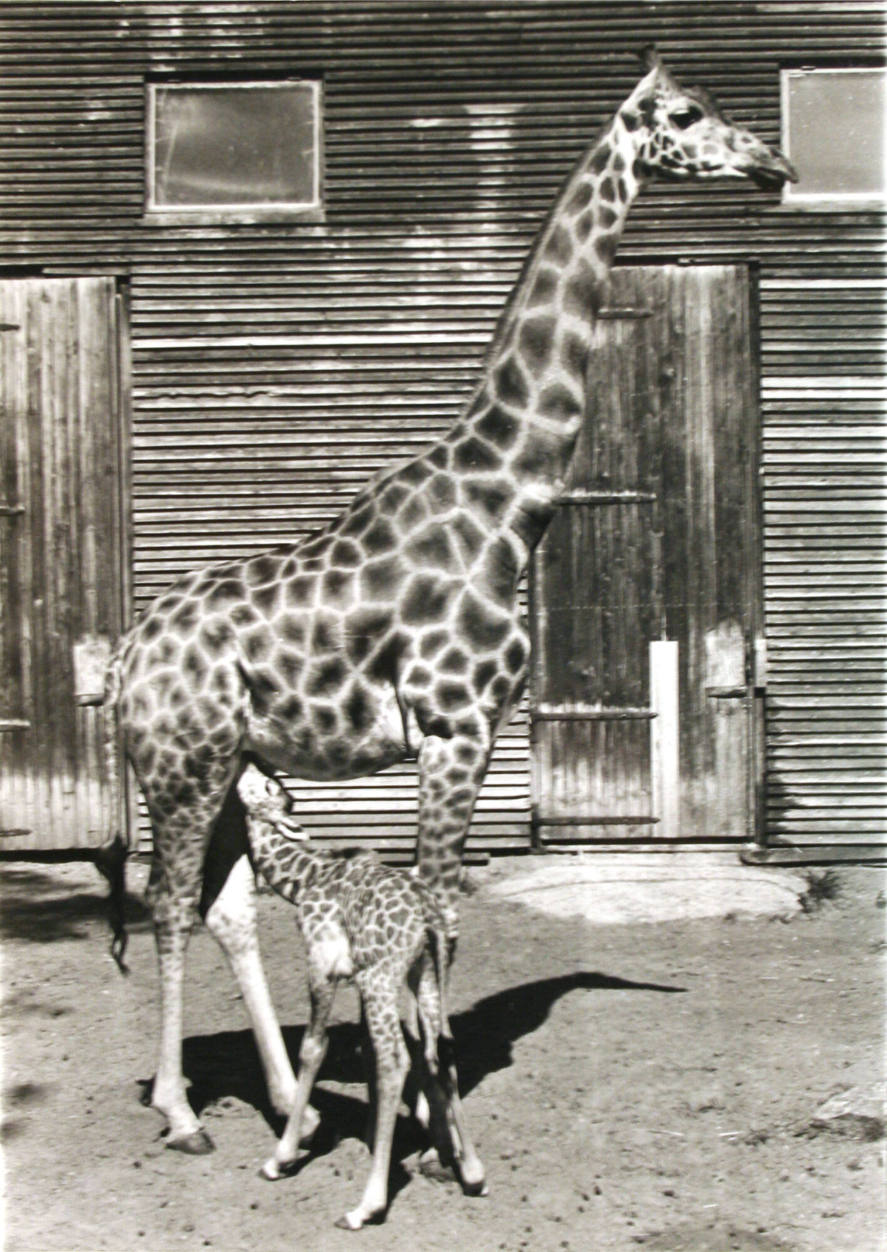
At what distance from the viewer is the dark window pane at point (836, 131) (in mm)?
8523

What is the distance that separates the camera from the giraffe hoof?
4602 millimetres

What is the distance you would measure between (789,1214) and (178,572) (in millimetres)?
5580

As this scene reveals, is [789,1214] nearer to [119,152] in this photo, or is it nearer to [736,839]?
[736,839]

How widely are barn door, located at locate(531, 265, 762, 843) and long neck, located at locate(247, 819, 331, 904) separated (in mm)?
4219

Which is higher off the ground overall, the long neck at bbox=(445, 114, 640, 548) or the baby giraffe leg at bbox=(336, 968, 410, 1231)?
the long neck at bbox=(445, 114, 640, 548)

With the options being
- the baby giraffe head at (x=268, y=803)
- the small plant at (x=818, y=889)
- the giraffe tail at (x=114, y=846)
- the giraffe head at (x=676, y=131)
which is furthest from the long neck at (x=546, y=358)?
the small plant at (x=818, y=889)

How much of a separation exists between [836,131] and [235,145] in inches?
154

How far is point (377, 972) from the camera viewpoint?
3965mm

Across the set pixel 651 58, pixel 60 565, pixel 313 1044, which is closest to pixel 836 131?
pixel 651 58

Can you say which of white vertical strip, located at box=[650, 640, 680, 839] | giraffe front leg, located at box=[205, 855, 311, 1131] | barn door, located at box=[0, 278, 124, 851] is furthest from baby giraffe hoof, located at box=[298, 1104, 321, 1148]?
white vertical strip, located at box=[650, 640, 680, 839]

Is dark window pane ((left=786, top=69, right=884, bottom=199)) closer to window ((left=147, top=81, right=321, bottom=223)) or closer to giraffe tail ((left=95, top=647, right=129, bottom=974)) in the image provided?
window ((left=147, top=81, right=321, bottom=223))

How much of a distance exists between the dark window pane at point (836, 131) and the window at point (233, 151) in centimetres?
313

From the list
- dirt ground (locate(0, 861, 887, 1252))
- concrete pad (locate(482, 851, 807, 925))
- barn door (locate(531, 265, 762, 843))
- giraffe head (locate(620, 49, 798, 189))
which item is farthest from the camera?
barn door (locate(531, 265, 762, 843))

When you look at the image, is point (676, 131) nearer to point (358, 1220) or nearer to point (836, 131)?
point (358, 1220)
